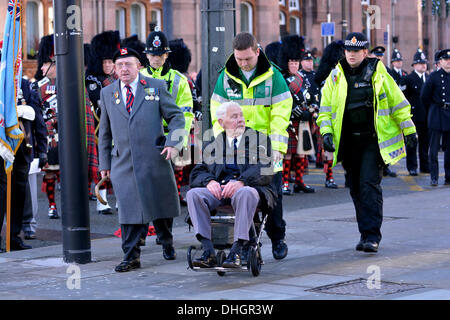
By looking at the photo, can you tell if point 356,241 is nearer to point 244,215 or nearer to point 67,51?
point 244,215

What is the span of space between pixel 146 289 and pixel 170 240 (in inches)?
57.7

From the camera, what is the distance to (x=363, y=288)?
24.1 ft

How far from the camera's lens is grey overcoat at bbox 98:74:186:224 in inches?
340

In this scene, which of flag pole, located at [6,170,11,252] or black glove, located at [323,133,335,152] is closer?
black glove, located at [323,133,335,152]

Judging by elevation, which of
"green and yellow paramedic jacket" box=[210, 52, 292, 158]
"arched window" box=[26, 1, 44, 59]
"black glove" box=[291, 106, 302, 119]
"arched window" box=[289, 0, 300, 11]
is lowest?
"black glove" box=[291, 106, 302, 119]

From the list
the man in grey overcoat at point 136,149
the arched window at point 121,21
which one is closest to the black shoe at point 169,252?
the man in grey overcoat at point 136,149

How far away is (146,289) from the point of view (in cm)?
759

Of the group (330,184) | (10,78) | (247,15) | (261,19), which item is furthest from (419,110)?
(247,15)

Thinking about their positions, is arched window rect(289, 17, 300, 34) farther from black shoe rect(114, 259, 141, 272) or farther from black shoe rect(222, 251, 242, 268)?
black shoe rect(222, 251, 242, 268)

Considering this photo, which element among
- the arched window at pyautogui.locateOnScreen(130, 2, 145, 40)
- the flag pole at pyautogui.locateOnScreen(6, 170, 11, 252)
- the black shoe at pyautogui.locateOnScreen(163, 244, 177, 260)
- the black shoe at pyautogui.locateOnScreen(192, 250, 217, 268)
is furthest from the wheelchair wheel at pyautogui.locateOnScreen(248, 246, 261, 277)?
the arched window at pyautogui.locateOnScreen(130, 2, 145, 40)

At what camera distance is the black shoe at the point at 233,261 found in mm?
7734

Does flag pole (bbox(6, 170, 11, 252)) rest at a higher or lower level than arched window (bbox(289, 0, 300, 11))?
lower

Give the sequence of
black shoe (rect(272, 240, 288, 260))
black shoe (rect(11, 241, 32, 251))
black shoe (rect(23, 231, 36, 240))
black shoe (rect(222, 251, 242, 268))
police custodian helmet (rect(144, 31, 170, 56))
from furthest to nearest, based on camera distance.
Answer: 1. black shoe (rect(23, 231, 36, 240))
2. police custodian helmet (rect(144, 31, 170, 56))
3. black shoe (rect(11, 241, 32, 251))
4. black shoe (rect(272, 240, 288, 260))
5. black shoe (rect(222, 251, 242, 268))
